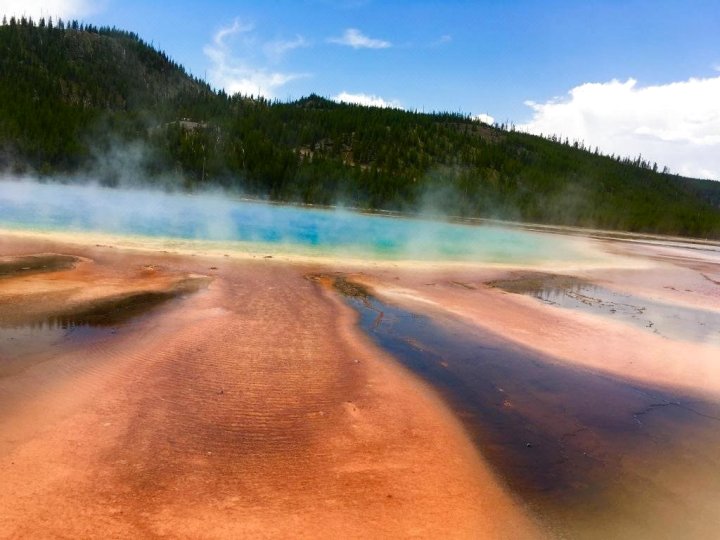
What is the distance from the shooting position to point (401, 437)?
17.6 ft

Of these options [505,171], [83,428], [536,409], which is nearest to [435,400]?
[536,409]

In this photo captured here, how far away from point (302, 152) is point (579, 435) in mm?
85326

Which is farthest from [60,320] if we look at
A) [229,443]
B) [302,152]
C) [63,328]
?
[302,152]

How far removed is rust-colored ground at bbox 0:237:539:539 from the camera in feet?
12.6

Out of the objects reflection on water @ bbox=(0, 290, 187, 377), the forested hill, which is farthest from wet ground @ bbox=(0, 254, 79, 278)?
the forested hill

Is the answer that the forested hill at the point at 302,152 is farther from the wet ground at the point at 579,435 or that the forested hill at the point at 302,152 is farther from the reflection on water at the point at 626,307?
the wet ground at the point at 579,435

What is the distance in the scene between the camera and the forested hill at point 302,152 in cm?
6512

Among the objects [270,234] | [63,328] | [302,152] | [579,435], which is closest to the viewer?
[579,435]

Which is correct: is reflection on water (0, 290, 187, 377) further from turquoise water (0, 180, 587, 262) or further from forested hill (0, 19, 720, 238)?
forested hill (0, 19, 720, 238)

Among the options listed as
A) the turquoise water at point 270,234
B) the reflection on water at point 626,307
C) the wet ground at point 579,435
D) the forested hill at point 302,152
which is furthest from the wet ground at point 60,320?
the forested hill at point 302,152

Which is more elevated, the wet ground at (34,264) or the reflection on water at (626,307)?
the reflection on water at (626,307)

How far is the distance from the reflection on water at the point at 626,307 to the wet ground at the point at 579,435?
14.2 ft

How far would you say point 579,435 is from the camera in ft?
18.7

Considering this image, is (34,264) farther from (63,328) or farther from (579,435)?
(579,435)
